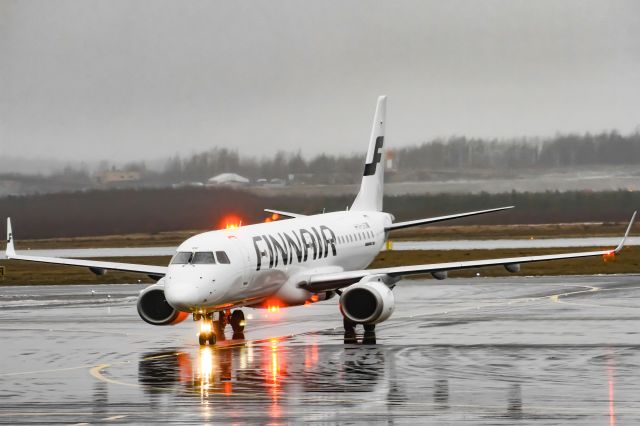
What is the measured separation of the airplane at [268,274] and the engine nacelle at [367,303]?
0.11 ft

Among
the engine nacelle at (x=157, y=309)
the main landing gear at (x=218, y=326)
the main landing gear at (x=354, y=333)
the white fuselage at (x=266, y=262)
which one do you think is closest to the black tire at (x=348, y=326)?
the main landing gear at (x=354, y=333)

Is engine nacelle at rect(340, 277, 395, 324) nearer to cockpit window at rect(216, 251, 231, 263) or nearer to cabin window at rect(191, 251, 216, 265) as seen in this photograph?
cockpit window at rect(216, 251, 231, 263)

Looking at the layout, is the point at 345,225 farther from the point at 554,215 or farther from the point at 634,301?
the point at 554,215

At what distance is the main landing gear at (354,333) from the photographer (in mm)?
38406

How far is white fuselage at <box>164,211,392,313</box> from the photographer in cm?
3684

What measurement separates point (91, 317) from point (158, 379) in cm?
1876

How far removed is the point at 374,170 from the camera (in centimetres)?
5809

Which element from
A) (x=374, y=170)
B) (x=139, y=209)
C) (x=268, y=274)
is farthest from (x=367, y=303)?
(x=139, y=209)

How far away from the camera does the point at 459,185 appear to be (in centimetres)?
11350

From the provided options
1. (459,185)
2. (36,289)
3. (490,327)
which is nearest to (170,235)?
(459,185)

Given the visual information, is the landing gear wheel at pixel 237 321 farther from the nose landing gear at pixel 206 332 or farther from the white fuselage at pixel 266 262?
the nose landing gear at pixel 206 332

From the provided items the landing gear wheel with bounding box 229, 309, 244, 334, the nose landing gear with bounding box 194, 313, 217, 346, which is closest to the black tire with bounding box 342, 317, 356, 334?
the landing gear wheel with bounding box 229, 309, 244, 334

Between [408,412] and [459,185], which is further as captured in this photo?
[459,185]

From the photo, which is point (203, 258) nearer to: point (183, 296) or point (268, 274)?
point (183, 296)
